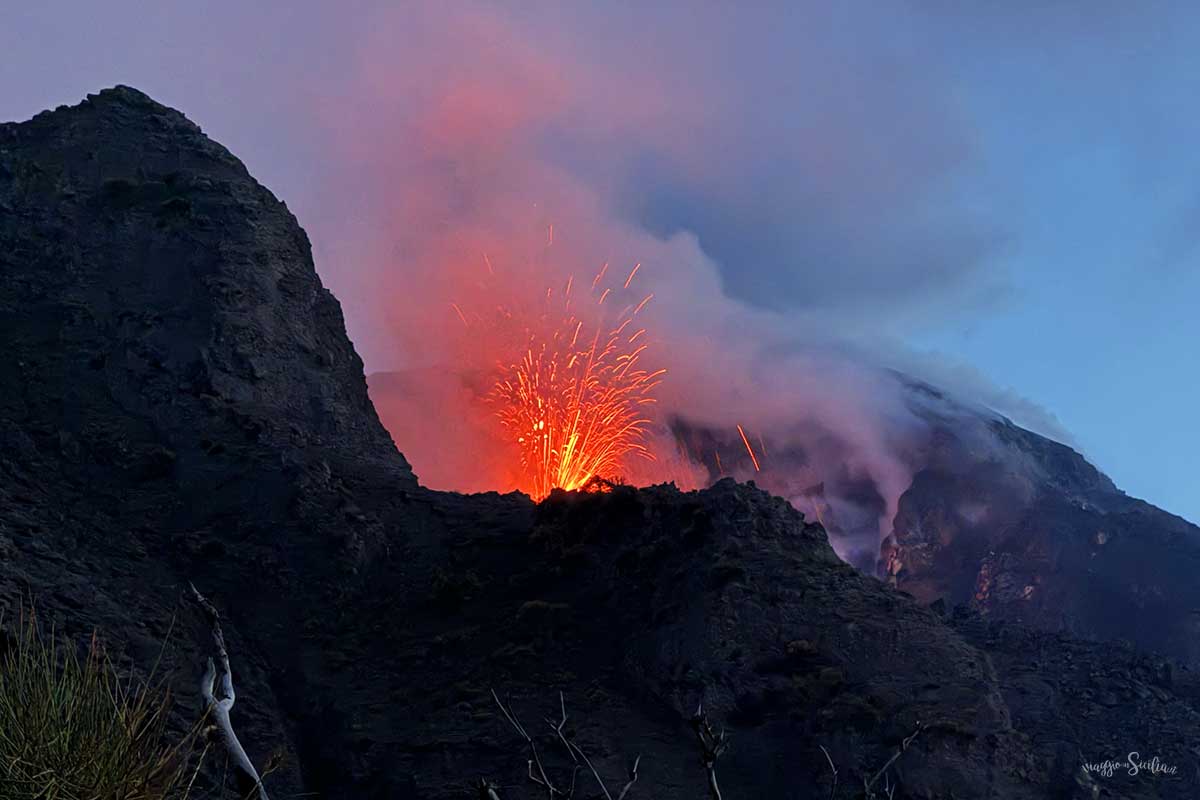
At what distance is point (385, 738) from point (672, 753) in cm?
940

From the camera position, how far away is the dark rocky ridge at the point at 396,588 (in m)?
33.8

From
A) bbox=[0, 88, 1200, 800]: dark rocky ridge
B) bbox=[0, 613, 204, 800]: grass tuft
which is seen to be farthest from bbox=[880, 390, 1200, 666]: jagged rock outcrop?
bbox=[0, 613, 204, 800]: grass tuft

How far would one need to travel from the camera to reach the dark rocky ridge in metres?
33.8

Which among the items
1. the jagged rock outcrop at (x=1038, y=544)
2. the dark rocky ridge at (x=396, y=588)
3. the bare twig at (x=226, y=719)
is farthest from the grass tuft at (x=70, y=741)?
the jagged rock outcrop at (x=1038, y=544)

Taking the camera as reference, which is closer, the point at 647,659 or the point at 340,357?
the point at 647,659

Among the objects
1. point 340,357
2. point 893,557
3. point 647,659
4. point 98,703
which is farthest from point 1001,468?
point 98,703

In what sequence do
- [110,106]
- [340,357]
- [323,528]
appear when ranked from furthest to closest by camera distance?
[110,106] < [340,357] < [323,528]

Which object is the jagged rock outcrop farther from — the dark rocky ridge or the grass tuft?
the grass tuft

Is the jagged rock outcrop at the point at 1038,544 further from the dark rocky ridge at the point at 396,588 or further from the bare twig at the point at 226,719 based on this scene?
the bare twig at the point at 226,719

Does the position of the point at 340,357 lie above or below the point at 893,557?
below

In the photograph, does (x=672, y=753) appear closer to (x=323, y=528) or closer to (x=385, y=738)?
(x=385, y=738)

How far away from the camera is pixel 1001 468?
428ft

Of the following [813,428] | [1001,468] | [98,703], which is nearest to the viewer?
[98,703]

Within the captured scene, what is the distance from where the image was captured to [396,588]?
43.6m
